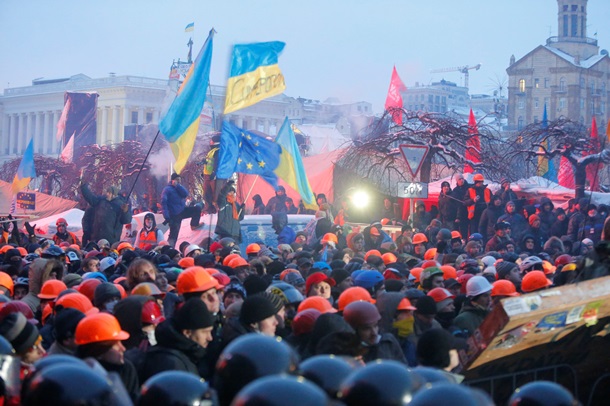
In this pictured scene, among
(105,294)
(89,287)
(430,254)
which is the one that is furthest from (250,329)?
(430,254)

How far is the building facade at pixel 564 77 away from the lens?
95.2 meters

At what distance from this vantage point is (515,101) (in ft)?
335

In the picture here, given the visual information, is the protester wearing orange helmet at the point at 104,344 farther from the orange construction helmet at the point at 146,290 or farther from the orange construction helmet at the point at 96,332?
the orange construction helmet at the point at 146,290

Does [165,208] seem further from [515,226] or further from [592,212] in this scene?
[592,212]

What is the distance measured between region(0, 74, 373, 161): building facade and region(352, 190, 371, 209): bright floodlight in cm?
7109

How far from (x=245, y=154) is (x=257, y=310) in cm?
906

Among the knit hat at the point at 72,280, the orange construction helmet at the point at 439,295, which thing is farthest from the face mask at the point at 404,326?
the knit hat at the point at 72,280

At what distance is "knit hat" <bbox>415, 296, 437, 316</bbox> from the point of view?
700cm

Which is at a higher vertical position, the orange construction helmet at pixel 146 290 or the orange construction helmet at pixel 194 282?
the orange construction helmet at pixel 194 282

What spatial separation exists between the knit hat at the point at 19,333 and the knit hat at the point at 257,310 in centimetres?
127

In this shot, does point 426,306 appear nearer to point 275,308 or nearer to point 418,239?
point 275,308

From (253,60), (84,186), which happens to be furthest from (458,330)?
(84,186)

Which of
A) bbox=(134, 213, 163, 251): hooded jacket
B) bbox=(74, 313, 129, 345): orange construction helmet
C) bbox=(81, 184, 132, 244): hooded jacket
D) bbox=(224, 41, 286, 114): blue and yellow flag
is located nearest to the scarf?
bbox=(134, 213, 163, 251): hooded jacket

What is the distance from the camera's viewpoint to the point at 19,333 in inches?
197
